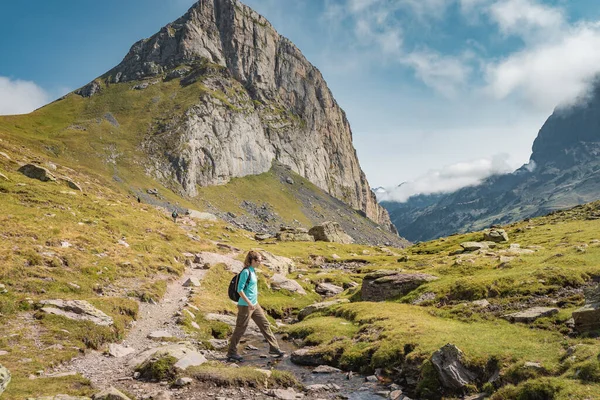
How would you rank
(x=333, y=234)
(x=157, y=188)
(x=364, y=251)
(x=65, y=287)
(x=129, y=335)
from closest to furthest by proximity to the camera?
(x=129, y=335) < (x=65, y=287) < (x=364, y=251) < (x=333, y=234) < (x=157, y=188)

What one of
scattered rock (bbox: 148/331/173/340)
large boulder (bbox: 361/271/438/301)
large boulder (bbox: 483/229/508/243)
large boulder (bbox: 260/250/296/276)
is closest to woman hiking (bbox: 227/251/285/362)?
scattered rock (bbox: 148/331/173/340)

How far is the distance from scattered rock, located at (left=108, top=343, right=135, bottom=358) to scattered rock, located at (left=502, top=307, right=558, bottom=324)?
22.3 meters

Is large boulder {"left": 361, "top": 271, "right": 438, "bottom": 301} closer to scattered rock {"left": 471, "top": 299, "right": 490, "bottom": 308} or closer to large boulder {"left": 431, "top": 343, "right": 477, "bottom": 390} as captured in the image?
scattered rock {"left": 471, "top": 299, "right": 490, "bottom": 308}

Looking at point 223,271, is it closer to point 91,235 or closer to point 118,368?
point 91,235

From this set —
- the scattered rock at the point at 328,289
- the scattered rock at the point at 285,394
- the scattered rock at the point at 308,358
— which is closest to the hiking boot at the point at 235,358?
the scattered rock at the point at 308,358

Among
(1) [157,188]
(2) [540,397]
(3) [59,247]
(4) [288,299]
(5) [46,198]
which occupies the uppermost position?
(1) [157,188]

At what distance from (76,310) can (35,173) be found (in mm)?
45527

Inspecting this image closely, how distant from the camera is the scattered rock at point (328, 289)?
163 feet

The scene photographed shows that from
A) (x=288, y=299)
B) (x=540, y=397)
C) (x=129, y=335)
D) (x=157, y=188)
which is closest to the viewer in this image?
(x=540, y=397)

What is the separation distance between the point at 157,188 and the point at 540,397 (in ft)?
618

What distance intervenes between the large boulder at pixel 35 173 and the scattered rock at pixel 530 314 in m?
62.2

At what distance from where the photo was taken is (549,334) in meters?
19.1

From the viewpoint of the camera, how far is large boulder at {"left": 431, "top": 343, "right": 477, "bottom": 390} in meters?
16.2

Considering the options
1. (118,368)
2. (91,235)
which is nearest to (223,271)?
(91,235)
